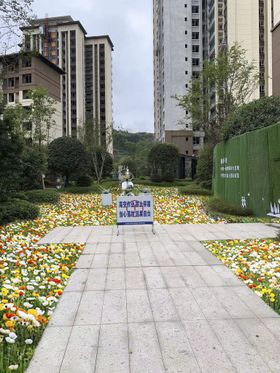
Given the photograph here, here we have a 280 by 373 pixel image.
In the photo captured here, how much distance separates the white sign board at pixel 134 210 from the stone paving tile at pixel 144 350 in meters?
5.22

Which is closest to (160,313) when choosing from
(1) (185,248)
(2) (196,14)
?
(1) (185,248)

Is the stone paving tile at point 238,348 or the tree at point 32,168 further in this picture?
the tree at point 32,168

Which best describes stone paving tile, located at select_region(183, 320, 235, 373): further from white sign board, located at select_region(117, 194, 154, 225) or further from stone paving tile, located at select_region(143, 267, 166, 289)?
white sign board, located at select_region(117, 194, 154, 225)

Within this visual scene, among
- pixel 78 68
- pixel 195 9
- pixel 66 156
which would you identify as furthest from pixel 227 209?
pixel 78 68

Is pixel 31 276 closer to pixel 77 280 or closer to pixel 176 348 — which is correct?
pixel 77 280

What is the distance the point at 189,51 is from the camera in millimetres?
62656

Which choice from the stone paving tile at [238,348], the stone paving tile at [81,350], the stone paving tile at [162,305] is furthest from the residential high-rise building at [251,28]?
the stone paving tile at [81,350]

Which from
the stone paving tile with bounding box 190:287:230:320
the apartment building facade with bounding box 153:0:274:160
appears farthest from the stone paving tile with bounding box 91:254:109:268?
the apartment building facade with bounding box 153:0:274:160

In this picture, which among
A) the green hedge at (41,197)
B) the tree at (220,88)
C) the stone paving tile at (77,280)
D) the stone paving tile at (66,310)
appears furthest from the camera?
the tree at (220,88)

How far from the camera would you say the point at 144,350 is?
3.04 meters

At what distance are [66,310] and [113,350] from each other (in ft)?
3.55

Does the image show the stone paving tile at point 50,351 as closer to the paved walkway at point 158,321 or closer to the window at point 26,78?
the paved walkway at point 158,321

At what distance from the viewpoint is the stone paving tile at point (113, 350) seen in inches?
110

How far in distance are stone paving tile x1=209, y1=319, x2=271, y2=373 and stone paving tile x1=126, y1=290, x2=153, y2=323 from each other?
2.23 feet
